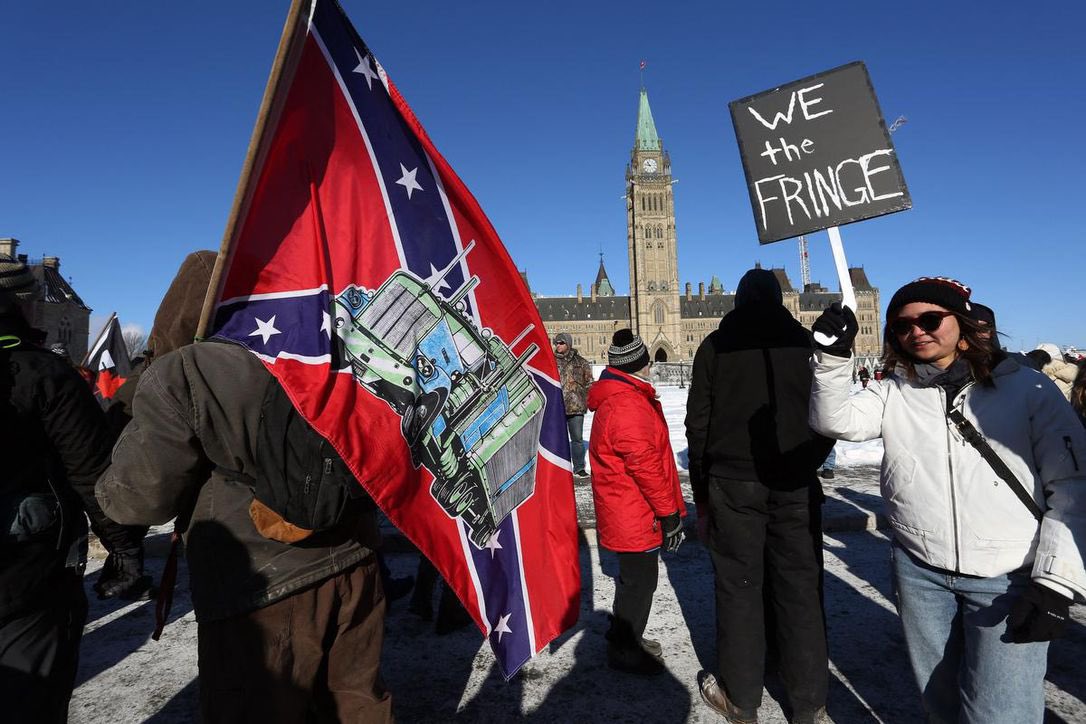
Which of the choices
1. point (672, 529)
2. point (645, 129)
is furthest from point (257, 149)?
point (645, 129)

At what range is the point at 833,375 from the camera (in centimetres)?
218

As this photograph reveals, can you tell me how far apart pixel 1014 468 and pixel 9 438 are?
3573mm

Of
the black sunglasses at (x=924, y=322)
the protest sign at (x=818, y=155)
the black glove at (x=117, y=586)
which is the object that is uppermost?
the protest sign at (x=818, y=155)

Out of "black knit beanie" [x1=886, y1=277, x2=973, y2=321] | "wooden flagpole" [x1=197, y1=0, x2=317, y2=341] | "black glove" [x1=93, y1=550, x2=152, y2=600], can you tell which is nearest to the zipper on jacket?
"black knit beanie" [x1=886, y1=277, x2=973, y2=321]

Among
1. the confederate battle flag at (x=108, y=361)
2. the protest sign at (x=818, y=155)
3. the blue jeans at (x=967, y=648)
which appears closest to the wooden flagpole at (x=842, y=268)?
the protest sign at (x=818, y=155)

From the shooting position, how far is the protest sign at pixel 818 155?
284 centimetres

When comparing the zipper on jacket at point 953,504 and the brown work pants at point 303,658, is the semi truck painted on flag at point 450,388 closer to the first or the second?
the brown work pants at point 303,658

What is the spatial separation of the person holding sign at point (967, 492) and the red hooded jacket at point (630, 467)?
4.05 feet

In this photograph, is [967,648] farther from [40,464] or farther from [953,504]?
[40,464]

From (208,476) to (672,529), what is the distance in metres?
2.52

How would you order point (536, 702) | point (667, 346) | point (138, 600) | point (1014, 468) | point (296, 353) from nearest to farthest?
point (296, 353), point (1014, 468), point (536, 702), point (138, 600), point (667, 346)

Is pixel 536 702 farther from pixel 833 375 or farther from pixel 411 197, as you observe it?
pixel 411 197

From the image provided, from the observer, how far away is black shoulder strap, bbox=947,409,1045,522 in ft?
6.73

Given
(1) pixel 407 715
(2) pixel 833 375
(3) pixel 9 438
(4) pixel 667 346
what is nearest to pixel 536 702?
(1) pixel 407 715
